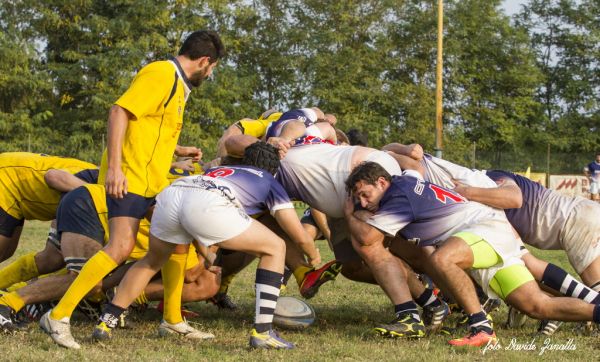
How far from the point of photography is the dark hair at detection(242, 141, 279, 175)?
534cm

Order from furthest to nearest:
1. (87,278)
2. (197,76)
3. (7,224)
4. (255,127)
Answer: (255,127) → (7,224) → (197,76) → (87,278)

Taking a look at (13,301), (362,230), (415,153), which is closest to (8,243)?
(13,301)

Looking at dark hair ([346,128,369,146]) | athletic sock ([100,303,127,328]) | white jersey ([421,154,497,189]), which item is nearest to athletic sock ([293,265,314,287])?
white jersey ([421,154,497,189])

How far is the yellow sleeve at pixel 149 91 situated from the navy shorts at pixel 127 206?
1.80 ft

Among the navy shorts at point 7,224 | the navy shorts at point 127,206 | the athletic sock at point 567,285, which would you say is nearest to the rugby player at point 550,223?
the athletic sock at point 567,285

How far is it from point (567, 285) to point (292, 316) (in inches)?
76.9

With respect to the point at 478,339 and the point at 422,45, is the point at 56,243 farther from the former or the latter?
the point at 422,45

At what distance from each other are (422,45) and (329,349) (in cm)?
3183

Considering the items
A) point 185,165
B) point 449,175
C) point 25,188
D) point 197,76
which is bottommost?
point 25,188

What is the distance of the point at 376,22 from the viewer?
116 ft

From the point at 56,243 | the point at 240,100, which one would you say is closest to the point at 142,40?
the point at 240,100

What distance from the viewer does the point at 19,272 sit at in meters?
6.08

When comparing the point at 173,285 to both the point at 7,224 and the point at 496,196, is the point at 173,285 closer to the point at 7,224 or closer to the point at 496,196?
the point at 7,224

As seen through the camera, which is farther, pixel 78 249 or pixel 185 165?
pixel 185 165
